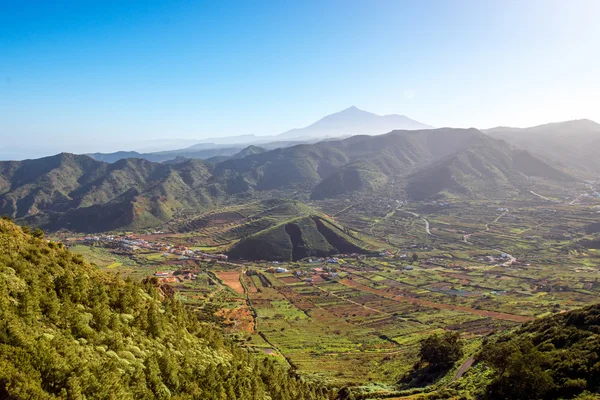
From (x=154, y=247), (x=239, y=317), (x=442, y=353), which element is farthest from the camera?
(x=154, y=247)

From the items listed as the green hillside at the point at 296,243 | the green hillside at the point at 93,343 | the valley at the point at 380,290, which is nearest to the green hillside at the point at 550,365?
the valley at the point at 380,290

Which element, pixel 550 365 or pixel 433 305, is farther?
pixel 433 305

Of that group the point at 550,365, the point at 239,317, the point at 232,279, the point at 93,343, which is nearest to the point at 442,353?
the point at 550,365

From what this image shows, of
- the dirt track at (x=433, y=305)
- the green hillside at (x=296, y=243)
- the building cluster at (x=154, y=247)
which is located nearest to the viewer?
the dirt track at (x=433, y=305)

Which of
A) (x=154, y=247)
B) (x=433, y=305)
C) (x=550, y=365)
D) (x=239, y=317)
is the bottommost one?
(x=433, y=305)

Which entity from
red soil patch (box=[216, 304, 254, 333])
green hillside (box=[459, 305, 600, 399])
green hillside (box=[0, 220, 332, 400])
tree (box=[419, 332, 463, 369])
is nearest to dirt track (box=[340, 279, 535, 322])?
red soil patch (box=[216, 304, 254, 333])

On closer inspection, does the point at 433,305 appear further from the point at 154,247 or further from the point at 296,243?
the point at 154,247

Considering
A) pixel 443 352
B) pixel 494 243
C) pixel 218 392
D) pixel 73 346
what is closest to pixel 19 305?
pixel 73 346

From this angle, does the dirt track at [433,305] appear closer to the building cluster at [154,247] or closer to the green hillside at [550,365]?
the green hillside at [550,365]

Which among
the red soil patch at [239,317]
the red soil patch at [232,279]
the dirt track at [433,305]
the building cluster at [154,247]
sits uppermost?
the building cluster at [154,247]

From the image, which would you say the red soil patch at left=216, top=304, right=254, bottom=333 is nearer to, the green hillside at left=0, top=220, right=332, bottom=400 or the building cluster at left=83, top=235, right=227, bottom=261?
the green hillside at left=0, top=220, right=332, bottom=400

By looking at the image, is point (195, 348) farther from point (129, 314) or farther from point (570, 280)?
point (570, 280)
